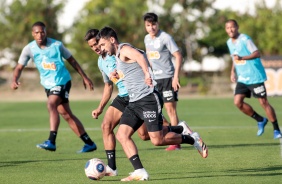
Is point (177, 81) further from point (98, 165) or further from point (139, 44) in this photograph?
point (139, 44)

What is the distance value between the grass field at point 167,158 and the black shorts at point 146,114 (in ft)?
2.31

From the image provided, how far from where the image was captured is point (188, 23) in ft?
192

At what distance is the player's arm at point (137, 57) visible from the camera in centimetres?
977

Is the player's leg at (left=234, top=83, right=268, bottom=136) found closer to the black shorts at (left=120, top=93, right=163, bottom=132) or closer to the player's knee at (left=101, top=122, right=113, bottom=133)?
the player's knee at (left=101, top=122, right=113, bottom=133)

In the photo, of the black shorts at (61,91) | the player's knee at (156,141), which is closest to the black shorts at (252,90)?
the black shorts at (61,91)

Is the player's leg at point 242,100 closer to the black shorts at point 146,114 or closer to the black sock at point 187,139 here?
the black sock at point 187,139

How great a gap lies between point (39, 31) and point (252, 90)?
15.8ft

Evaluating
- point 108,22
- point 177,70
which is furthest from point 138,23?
point 177,70

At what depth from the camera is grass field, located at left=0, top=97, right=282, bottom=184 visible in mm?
10438

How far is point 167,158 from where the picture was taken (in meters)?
12.8

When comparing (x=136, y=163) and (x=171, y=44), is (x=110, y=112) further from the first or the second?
(x=171, y=44)

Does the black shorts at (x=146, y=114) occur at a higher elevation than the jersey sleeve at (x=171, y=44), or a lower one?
lower

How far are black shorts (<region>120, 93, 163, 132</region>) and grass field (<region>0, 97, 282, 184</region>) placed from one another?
704 mm

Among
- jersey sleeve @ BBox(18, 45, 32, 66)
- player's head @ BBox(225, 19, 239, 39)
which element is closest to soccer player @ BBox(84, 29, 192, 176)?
jersey sleeve @ BBox(18, 45, 32, 66)
